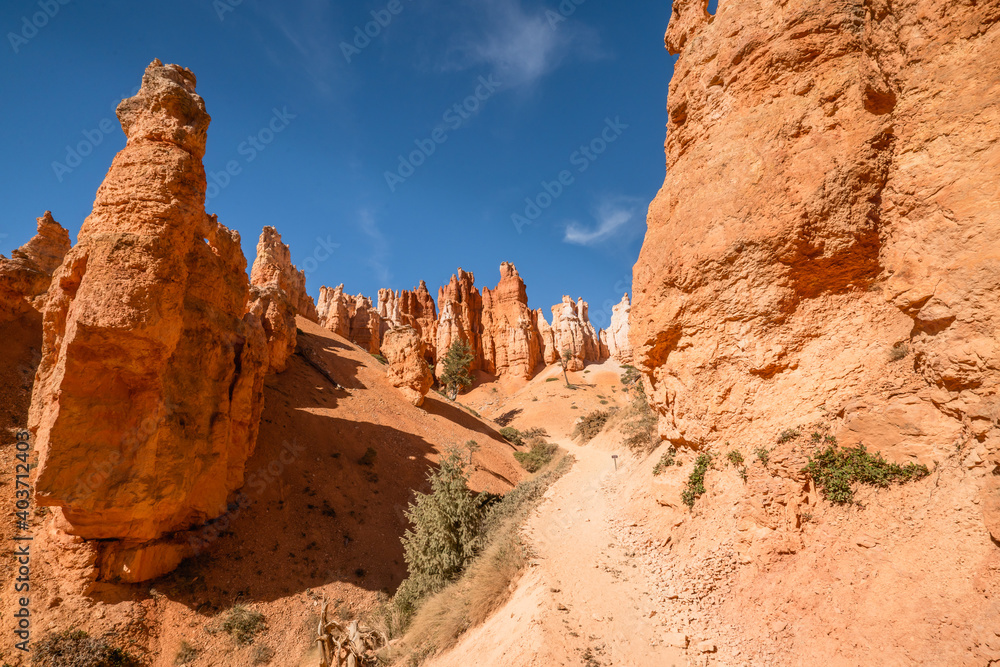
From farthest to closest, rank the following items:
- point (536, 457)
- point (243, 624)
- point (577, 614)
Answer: point (536, 457) < point (243, 624) < point (577, 614)

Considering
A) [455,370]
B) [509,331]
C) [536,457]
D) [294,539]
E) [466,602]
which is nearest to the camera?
[466,602]

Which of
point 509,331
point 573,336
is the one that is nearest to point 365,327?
point 509,331

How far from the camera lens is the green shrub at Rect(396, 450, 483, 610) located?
443 inches

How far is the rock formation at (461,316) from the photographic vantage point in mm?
62625

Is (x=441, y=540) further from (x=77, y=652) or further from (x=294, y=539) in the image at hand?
(x=77, y=652)

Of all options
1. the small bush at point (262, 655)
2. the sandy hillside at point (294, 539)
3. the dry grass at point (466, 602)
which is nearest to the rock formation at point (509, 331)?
the sandy hillside at point (294, 539)

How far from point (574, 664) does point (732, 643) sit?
7.75ft

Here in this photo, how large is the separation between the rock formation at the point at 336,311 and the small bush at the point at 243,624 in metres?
42.1

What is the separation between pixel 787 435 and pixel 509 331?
55.7m

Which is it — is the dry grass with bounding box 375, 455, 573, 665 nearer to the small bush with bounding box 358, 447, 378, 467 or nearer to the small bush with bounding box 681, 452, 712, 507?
→ the small bush with bounding box 681, 452, 712, 507

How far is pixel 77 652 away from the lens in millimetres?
9516

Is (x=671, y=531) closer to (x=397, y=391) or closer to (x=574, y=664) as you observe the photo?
(x=574, y=664)

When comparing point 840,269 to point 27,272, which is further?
point 27,272

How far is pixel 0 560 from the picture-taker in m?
10.1
